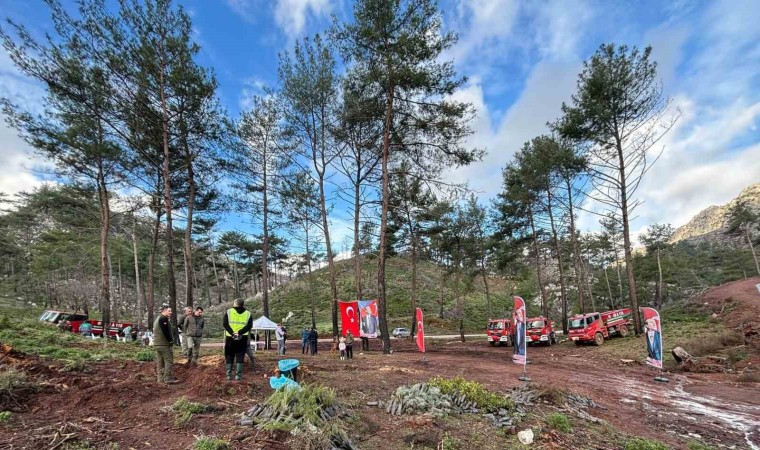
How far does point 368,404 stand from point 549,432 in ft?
9.05

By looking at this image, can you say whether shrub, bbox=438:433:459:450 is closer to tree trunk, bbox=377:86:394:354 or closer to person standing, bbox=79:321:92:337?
tree trunk, bbox=377:86:394:354

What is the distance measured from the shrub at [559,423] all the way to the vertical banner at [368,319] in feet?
34.6

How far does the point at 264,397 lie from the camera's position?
5.89 m

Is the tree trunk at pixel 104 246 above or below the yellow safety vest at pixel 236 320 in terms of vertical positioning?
above

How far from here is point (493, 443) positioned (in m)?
4.79

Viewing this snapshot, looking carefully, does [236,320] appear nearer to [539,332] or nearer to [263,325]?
[263,325]

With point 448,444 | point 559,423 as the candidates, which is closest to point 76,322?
point 448,444

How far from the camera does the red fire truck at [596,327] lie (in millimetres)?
19109

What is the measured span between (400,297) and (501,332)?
25.5 m

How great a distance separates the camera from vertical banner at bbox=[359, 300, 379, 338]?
52.0 ft

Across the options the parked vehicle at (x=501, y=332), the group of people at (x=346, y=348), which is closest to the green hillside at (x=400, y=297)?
the parked vehicle at (x=501, y=332)

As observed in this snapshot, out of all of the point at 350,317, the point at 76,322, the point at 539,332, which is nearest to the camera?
the point at 350,317

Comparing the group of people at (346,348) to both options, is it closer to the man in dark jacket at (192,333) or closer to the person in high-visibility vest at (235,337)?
the man in dark jacket at (192,333)

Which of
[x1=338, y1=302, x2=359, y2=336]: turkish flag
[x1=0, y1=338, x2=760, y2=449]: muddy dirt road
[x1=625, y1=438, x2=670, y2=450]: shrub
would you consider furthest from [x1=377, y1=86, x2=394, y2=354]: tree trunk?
[x1=625, y1=438, x2=670, y2=450]: shrub
